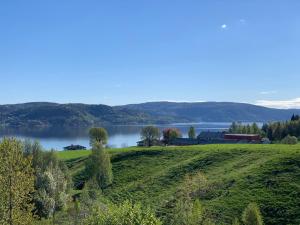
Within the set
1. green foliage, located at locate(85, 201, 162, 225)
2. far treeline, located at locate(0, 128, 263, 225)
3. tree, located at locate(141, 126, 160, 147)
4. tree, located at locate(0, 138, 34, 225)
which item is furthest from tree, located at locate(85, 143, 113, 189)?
tree, located at locate(141, 126, 160, 147)

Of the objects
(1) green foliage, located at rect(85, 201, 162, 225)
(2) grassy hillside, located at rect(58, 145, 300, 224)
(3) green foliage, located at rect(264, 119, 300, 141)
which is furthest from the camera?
(3) green foliage, located at rect(264, 119, 300, 141)

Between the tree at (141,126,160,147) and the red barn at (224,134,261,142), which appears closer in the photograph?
the tree at (141,126,160,147)

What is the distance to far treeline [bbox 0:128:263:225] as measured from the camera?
99.3 ft

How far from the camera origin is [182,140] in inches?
6900

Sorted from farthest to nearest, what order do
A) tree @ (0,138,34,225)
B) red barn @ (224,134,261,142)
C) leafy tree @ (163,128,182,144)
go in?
leafy tree @ (163,128,182,144), red barn @ (224,134,261,142), tree @ (0,138,34,225)

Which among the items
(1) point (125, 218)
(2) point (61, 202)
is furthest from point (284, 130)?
(1) point (125, 218)

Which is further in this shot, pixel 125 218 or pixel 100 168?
pixel 100 168

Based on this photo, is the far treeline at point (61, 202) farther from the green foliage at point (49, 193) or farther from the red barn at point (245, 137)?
the red barn at point (245, 137)

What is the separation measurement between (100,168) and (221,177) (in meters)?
28.2

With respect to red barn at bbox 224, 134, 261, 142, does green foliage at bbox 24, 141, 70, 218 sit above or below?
below

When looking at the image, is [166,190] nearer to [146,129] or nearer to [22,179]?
[22,179]

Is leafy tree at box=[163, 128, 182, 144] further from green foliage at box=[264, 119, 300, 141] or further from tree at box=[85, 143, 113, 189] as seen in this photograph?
tree at box=[85, 143, 113, 189]

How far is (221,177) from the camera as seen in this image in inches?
2972

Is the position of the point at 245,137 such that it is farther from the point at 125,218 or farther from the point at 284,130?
the point at 125,218
